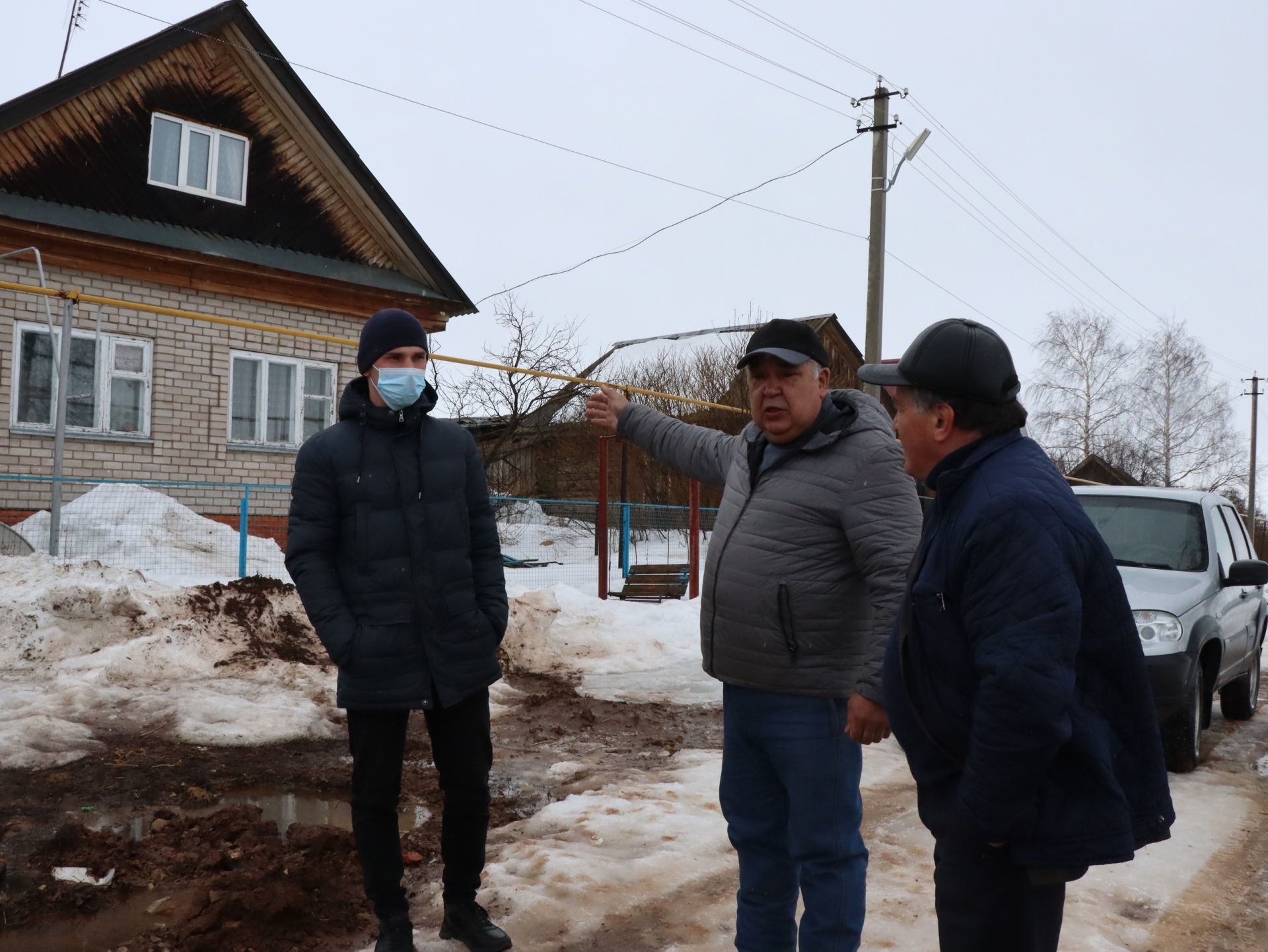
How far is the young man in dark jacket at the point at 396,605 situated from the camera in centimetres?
315

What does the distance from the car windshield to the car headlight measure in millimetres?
807

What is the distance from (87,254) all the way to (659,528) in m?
9.29

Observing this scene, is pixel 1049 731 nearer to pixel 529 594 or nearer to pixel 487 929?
pixel 487 929

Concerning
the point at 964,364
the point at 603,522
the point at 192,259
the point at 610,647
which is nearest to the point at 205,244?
the point at 192,259

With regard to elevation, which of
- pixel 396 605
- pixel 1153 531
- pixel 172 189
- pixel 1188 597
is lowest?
pixel 1188 597

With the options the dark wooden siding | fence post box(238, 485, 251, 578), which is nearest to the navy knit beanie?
fence post box(238, 485, 251, 578)

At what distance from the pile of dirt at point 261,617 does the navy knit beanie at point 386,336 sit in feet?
15.8

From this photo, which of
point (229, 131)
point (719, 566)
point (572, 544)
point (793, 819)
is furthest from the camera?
point (572, 544)

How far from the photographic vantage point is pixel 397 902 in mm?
3215

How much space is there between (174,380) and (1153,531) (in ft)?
40.5

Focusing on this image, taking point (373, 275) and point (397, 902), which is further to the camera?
point (373, 275)

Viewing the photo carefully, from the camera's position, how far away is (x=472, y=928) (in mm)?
3268

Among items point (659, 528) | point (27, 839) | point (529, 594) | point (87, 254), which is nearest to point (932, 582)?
point (27, 839)

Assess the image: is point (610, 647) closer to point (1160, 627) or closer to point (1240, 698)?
point (1160, 627)
